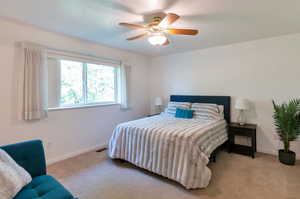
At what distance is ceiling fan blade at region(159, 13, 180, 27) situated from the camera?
5.87 feet

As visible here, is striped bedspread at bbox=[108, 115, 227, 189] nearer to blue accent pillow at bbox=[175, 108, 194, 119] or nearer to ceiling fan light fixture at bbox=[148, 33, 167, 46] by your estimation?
blue accent pillow at bbox=[175, 108, 194, 119]

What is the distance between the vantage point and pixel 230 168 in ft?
8.57

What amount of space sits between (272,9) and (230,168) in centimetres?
238

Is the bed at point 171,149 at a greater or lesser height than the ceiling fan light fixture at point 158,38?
lesser

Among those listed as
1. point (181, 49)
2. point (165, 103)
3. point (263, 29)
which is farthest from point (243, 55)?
point (165, 103)

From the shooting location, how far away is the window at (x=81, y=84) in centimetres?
293

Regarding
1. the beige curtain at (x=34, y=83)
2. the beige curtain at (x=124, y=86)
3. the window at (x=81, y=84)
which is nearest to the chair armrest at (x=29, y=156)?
the beige curtain at (x=34, y=83)

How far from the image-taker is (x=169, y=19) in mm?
1910

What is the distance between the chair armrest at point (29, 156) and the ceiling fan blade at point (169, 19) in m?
2.02

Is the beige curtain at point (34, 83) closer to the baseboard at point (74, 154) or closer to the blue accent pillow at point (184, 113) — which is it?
the baseboard at point (74, 154)

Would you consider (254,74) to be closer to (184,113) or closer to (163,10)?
(184,113)

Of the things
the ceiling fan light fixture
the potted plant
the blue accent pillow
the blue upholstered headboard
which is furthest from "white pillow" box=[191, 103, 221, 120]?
the ceiling fan light fixture

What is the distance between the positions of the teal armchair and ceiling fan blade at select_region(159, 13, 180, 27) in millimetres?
2021

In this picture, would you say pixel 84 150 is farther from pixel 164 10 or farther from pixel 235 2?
pixel 235 2
